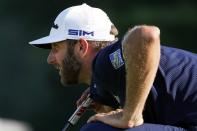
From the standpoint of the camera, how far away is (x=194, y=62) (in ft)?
12.7

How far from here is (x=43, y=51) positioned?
8000mm

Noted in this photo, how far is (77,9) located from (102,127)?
2.88 feet

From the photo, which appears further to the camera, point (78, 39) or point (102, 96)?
point (78, 39)

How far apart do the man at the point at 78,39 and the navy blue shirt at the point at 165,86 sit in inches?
18.8

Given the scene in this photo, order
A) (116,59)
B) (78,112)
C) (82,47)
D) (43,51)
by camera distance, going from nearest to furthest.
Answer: (116,59) → (82,47) → (78,112) → (43,51)

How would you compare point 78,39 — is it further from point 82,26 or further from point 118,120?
point 118,120

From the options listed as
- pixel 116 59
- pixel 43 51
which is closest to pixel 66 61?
pixel 116 59

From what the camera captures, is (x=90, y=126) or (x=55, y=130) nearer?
(x=90, y=126)

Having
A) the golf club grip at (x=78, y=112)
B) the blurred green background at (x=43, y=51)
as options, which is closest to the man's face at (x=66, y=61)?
the golf club grip at (x=78, y=112)

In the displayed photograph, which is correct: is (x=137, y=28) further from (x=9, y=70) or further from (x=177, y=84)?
(x=9, y=70)

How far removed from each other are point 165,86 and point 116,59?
0.89 feet

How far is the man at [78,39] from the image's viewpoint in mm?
4309

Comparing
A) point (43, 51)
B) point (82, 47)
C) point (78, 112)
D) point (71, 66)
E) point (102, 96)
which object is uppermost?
point (82, 47)

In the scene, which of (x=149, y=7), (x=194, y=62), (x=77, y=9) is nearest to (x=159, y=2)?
(x=149, y=7)
